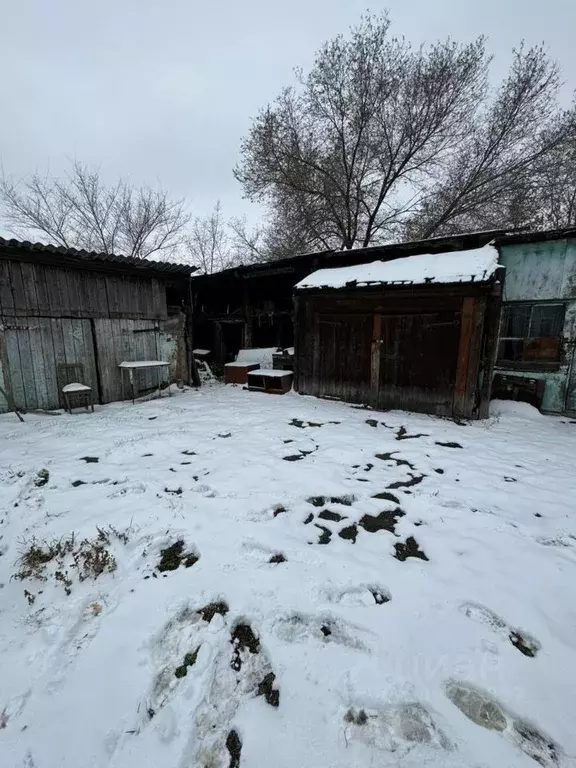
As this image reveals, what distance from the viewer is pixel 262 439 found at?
203 inches

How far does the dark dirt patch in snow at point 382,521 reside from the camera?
3.02 metres

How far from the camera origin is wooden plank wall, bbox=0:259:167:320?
253 inches

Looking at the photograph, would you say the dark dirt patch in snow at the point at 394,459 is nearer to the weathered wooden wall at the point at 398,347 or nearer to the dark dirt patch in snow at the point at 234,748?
the weathered wooden wall at the point at 398,347

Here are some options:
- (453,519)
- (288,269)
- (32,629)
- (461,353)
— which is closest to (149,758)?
(32,629)

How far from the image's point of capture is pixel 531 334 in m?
6.89

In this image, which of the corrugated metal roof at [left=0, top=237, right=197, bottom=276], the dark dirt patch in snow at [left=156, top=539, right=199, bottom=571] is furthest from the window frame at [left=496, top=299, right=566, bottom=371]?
the corrugated metal roof at [left=0, top=237, right=197, bottom=276]

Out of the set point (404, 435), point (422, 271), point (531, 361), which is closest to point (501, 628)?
point (404, 435)

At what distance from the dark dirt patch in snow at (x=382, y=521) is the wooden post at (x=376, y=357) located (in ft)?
13.8

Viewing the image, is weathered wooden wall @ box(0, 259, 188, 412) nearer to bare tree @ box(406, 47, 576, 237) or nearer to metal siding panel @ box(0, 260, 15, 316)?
metal siding panel @ box(0, 260, 15, 316)

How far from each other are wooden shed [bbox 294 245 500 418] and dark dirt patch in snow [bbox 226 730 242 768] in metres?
6.19

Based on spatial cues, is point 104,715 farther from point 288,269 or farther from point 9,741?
point 288,269

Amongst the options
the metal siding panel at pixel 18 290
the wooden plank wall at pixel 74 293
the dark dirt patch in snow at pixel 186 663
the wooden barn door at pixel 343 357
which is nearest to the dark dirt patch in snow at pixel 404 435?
the wooden barn door at pixel 343 357

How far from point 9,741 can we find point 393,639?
2000 mm

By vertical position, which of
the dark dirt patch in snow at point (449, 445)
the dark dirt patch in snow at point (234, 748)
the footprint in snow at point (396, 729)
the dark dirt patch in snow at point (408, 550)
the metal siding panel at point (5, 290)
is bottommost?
the dark dirt patch in snow at point (234, 748)
